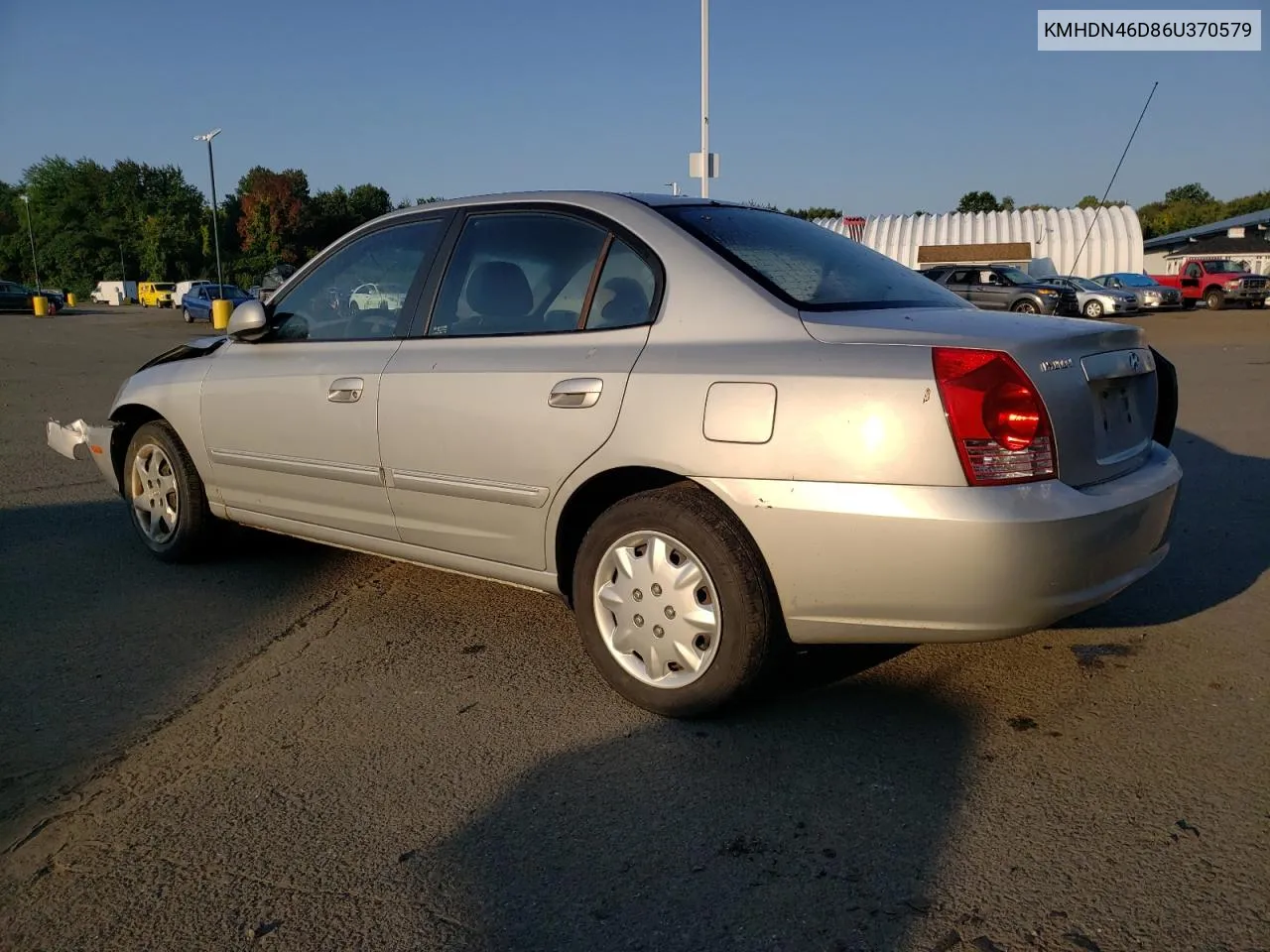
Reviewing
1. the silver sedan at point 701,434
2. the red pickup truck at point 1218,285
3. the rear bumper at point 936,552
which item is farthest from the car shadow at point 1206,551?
the red pickup truck at point 1218,285

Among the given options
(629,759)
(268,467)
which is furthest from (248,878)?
(268,467)

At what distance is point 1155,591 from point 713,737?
96.5 inches

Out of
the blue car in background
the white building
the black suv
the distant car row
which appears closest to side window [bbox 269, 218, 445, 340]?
the distant car row

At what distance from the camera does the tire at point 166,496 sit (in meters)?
4.99

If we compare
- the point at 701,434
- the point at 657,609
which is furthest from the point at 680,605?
the point at 701,434

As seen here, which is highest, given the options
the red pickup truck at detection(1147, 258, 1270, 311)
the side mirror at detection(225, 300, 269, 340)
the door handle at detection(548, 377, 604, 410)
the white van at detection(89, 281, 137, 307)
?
the white van at detection(89, 281, 137, 307)

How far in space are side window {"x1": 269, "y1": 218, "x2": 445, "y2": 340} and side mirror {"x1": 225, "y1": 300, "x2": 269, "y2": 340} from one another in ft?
0.31

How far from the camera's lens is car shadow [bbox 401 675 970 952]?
2268 millimetres

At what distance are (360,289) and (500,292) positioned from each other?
0.89 m

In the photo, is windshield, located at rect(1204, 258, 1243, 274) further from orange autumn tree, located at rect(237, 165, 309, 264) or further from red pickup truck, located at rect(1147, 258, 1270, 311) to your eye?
orange autumn tree, located at rect(237, 165, 309, 264)

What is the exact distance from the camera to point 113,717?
3.39 m

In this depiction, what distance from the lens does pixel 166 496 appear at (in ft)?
16.9

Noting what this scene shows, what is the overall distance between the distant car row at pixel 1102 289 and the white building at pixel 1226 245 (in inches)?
710

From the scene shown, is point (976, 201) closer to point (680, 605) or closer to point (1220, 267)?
point (1220, 267)
